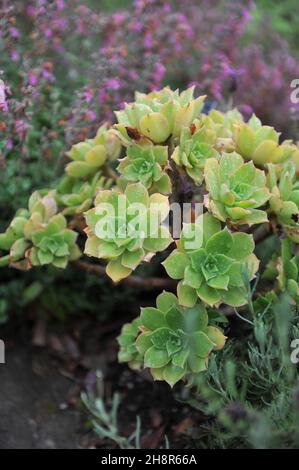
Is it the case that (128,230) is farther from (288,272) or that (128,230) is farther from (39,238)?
(288,272)

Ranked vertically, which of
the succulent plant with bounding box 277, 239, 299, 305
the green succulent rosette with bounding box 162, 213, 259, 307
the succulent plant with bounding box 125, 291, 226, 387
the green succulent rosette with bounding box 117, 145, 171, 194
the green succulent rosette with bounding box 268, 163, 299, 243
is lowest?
the succulent plant with bounding box 125, 291, 226, 387

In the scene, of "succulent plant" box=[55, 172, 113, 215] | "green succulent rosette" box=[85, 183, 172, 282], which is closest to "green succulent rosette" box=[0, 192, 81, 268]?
"succulent plant" box=[55, 172, 113, 215]

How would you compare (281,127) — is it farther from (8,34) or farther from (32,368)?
(32,368)

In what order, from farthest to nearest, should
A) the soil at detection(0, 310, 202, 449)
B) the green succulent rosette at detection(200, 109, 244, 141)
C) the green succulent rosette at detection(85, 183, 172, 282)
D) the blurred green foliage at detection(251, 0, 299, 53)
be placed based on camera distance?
the blurred green foliage at detection(251, 0, 299, 53) → the soil at detection(0, 310, 202, 449) → the green succulent rosette at detection(200, 109, 244, 141) → the green succulent rosette at detection(85, 183, 172, 282)

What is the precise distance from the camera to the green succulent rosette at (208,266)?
1.39 meters

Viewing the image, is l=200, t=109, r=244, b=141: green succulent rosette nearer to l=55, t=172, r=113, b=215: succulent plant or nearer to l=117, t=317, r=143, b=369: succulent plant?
l=55, t=172, r=113, b=215: succulent plant

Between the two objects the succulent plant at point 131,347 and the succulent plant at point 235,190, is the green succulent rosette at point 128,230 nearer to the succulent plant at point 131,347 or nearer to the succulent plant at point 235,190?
the succulent plant at point 235,190

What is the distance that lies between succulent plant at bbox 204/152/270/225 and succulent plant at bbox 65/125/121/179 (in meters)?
0.38

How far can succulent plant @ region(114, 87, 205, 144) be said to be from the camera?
4.91 feet

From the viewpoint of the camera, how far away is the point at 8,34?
6.39 ft

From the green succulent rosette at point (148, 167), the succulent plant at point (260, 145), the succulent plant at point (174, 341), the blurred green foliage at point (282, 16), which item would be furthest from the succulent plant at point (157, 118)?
the blurred green foliage at point (282, 16)

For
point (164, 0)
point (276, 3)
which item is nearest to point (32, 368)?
point (164, 0)

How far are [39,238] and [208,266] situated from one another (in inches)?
19.7

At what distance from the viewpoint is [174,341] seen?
146cm
